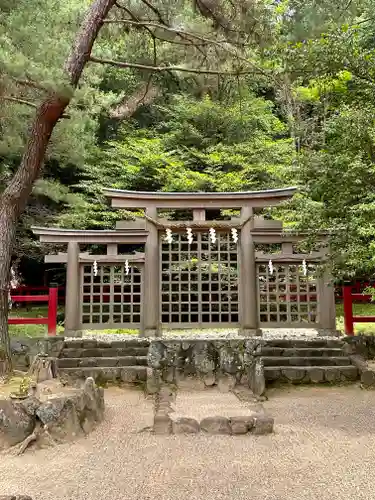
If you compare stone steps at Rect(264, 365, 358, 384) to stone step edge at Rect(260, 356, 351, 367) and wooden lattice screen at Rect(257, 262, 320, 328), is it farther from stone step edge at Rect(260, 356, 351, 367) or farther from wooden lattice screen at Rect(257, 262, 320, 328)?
wooden lattice screen at Rect(257, 262, 320, 328)

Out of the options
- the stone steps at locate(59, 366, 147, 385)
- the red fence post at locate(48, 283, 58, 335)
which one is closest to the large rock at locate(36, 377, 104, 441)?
the stone steps at locate(59, 366, 147, 385)

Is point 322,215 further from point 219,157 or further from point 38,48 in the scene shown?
point 219,157

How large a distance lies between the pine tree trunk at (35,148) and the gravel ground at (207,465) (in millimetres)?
2396

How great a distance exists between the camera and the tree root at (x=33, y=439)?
4094 mm

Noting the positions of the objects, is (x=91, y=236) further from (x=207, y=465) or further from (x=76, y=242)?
(x=207, y=465)

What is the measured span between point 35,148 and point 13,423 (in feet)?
12.1

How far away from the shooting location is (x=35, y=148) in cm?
607

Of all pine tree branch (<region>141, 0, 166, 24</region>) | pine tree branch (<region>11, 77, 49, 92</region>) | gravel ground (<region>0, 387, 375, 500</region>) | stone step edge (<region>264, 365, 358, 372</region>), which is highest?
pine tree branch (<region>141, 0, 166, 24</region>)

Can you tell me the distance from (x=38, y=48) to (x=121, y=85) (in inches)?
419

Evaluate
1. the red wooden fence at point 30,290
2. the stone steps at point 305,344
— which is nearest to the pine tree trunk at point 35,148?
the stone steps at point 305,344

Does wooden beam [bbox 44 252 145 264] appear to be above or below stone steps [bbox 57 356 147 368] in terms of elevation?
above

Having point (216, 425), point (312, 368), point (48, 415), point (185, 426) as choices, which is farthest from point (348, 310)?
point (48, 415)

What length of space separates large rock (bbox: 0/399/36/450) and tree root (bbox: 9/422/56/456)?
5 cm

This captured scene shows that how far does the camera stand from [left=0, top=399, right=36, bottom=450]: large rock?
4176 millimetres
